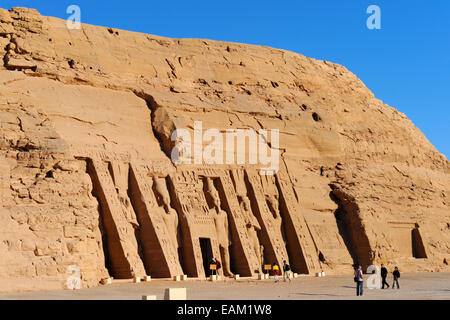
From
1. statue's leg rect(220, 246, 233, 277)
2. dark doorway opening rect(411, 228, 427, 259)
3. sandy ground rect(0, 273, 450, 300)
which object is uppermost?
dark doorway opening rect(411, 228, 427, 259)

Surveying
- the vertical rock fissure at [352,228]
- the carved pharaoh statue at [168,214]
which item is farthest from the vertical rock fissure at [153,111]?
the vertical rock fissure at [352,228]

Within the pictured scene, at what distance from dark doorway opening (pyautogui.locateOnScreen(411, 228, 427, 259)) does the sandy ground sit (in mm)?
6050

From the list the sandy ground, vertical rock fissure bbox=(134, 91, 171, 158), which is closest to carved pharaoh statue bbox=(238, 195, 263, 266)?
the sandy ground

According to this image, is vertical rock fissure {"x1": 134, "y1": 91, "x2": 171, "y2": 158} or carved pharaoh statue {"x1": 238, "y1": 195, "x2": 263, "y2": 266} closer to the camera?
vertical rock fissure {"x1": 134, "y1": 91, "x2": 171, "y2": 158}

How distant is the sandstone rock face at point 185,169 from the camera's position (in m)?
21.2

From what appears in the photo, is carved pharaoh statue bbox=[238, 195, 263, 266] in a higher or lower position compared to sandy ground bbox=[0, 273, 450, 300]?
higher

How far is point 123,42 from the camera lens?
1136 inches

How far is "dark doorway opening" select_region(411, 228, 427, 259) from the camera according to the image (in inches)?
1243

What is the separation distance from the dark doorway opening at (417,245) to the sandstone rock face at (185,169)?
0.07m

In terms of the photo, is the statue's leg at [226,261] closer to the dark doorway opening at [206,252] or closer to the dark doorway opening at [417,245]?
the dark doorway opening at [206,252]

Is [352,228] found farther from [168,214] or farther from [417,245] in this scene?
[168,214]

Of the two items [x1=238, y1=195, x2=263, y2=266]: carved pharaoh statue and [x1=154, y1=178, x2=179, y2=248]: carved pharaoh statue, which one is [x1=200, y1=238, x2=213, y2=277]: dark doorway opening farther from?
[x1=238, y1=195, x2=263, y2=266]: carved pharaoh statue

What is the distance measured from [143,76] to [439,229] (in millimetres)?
15424
